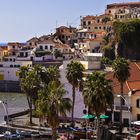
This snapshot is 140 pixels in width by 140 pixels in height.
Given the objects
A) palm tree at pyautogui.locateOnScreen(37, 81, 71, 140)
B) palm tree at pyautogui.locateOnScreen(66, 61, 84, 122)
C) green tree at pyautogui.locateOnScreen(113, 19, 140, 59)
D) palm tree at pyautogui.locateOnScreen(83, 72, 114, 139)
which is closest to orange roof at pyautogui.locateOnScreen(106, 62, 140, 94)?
palm tree at pyautogui.locateOnScreen(66, 61, 84, 122)

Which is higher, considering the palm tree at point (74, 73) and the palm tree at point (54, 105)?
the palm tree at point (74, 73)

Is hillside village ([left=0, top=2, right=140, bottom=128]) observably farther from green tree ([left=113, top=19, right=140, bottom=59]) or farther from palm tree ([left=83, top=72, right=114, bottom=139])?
palm tree ([left=83, top=72, right=114, bottom=139])

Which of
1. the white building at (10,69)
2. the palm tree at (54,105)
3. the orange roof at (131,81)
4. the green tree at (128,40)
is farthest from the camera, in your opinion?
the white building at (10,69)

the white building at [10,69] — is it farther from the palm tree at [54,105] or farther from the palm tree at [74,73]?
the palm tree at [54,105]

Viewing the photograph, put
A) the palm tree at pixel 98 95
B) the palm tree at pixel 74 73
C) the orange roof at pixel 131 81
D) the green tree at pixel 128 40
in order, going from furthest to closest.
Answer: the green tree at pixel 128 40 < the orange roof at pixel 131 81 < the palm tree at pixel 74 73 < the palm tree at pixel 98 95

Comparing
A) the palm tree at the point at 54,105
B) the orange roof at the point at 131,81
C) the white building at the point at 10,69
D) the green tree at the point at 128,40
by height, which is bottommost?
the palm tree at the point at 54,105

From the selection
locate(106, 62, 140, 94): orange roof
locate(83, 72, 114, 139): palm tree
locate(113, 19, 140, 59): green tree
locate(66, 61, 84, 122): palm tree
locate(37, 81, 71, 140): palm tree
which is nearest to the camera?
locate(37, 81, 71, 140): palm tree

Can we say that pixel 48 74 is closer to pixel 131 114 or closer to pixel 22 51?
pixel 131 114

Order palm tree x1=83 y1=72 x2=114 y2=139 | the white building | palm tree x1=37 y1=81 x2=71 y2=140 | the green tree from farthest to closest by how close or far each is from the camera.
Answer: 1. the white building
2. the green tree
3. palm tree x1=83 y1=72 x2=114 y2=139
4. palm tree x1=37 y1=81 x2=71 y2=140

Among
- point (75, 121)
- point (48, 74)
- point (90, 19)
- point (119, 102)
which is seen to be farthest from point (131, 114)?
point (90, 19)

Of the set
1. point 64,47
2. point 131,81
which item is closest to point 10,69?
point 64,47

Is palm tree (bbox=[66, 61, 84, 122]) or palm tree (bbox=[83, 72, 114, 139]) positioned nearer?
palm tree (bbox=[83, 72, 114, 139])

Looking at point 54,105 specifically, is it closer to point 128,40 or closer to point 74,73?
point 74,73

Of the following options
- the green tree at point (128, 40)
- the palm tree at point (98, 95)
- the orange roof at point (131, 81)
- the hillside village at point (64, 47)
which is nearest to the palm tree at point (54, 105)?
the palm tree at point (98, 95)
